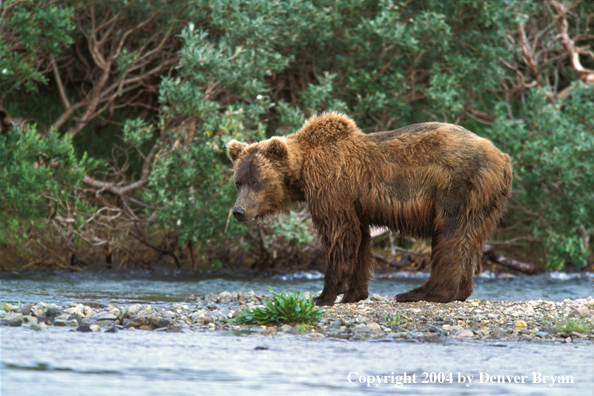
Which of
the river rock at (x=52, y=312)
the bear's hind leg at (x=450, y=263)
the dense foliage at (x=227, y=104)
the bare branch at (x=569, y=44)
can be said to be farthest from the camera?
the bare branch at (x=569, y=44)

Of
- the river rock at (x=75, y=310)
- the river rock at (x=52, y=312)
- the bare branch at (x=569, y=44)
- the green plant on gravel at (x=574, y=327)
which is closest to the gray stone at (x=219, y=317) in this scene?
the river rock at (x=75, y=310)

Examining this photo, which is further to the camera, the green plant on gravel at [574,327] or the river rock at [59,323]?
the river rock at [59,323]

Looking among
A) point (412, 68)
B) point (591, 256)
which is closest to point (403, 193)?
point (412, 68)

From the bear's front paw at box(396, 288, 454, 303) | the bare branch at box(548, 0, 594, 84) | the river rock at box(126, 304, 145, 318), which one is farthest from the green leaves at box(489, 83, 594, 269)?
the river rock at box(126, 304, 145, 318)

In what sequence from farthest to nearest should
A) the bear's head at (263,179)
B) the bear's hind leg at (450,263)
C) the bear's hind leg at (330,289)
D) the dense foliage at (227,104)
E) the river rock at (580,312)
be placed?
the dense foliage at (227,104) → the bear's head at (263,179) → the bear's hind leg at (330,289) → the bear's hind leg at (450,263) → the river rock at (580,312)

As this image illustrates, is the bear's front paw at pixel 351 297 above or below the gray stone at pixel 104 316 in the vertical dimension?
above

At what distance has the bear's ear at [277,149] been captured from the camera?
6086 millimetres

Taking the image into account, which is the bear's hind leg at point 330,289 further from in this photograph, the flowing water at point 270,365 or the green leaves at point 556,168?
the green leaves at point 556,168

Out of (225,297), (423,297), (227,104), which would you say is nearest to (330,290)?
(423,297)

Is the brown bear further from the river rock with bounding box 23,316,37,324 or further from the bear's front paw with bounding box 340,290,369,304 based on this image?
the river rock with bounding box 23,316,37,324

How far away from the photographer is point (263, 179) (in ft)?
20.4

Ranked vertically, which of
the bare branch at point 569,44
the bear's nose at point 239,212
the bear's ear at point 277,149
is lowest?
the bear's nose at point 239,212

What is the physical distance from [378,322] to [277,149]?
6.35ft

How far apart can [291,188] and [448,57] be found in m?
6.25
